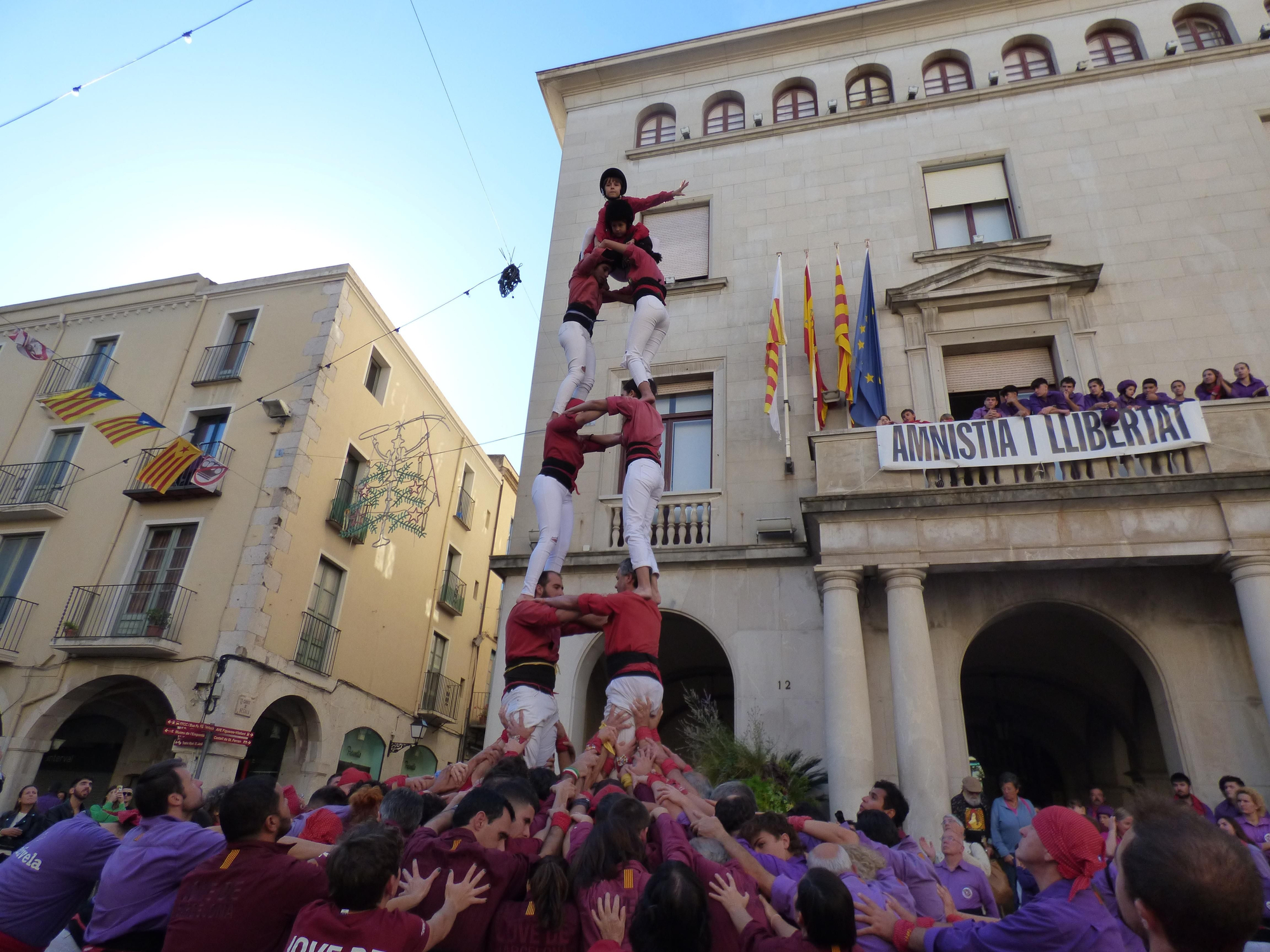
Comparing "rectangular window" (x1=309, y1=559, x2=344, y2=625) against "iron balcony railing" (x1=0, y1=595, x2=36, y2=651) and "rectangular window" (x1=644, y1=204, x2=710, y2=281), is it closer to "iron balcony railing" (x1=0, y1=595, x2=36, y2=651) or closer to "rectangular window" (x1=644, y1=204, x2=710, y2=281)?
"iron balcony railing" (x1=0, y1=595, x2=36, y2=651)

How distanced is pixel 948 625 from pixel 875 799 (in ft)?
19.5

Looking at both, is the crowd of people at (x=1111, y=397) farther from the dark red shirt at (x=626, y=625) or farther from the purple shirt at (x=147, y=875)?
the purple shirt at (x=147, y=875)

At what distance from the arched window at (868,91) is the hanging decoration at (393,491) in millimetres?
12990

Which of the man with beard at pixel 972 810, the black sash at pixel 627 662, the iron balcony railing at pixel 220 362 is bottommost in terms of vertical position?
the man with beard at pixel 972 810

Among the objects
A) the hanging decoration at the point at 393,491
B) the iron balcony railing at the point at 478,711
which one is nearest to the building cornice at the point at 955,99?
the hanging decoration at the point at 393,491

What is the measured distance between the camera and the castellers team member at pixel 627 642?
643 centimetres

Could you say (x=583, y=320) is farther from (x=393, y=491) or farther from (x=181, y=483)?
(x=181, y=483)

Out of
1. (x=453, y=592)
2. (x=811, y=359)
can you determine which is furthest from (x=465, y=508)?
(x=811, y=359)

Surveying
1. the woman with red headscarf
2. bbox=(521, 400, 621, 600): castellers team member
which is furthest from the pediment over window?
the woman with red headscarf

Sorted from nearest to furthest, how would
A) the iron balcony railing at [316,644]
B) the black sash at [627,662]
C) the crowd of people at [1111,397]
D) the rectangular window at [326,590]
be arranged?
1. the black sash at [627,662]
2. the crowd of people at [1111,397]
3. the iron balcony railing at [316,644]
4. the rectangular window at [326,590]

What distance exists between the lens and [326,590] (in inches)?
758

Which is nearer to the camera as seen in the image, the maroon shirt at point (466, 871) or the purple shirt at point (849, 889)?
the maroon shirt at point (466, 871)

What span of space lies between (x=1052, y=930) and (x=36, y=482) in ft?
79.2

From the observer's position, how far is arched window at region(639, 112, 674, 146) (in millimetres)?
18062
